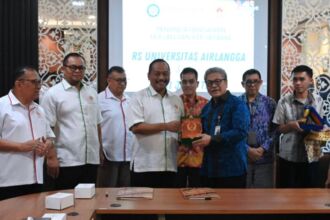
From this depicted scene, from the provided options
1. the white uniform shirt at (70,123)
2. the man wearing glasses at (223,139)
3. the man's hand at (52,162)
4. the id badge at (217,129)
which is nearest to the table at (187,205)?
the man wearing glasses at (223,139)

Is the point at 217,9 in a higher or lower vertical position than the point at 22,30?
higher

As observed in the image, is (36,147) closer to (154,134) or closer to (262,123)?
(154,134)

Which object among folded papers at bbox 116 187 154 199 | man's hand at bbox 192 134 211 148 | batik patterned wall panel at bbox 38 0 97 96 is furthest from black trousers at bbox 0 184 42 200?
batik patterned wall panel at bbox 38 0 97 96

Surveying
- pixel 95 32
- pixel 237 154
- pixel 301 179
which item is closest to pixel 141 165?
pixel 237 154

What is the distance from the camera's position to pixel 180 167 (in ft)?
11.1

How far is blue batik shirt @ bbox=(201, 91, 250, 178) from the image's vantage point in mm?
2868

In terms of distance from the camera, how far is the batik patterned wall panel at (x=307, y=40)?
4484 millimetres

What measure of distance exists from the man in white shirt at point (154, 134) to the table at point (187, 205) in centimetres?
56

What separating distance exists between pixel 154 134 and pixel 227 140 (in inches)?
24.1

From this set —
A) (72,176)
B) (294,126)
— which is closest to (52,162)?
(72,176)

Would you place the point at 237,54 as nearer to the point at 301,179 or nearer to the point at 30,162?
the point at 301,179

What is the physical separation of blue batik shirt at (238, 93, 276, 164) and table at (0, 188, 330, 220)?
108cm

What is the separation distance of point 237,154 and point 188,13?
6.90 feet

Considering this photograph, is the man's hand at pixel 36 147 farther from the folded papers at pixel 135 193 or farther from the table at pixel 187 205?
the folded papers at pixel 135 193
